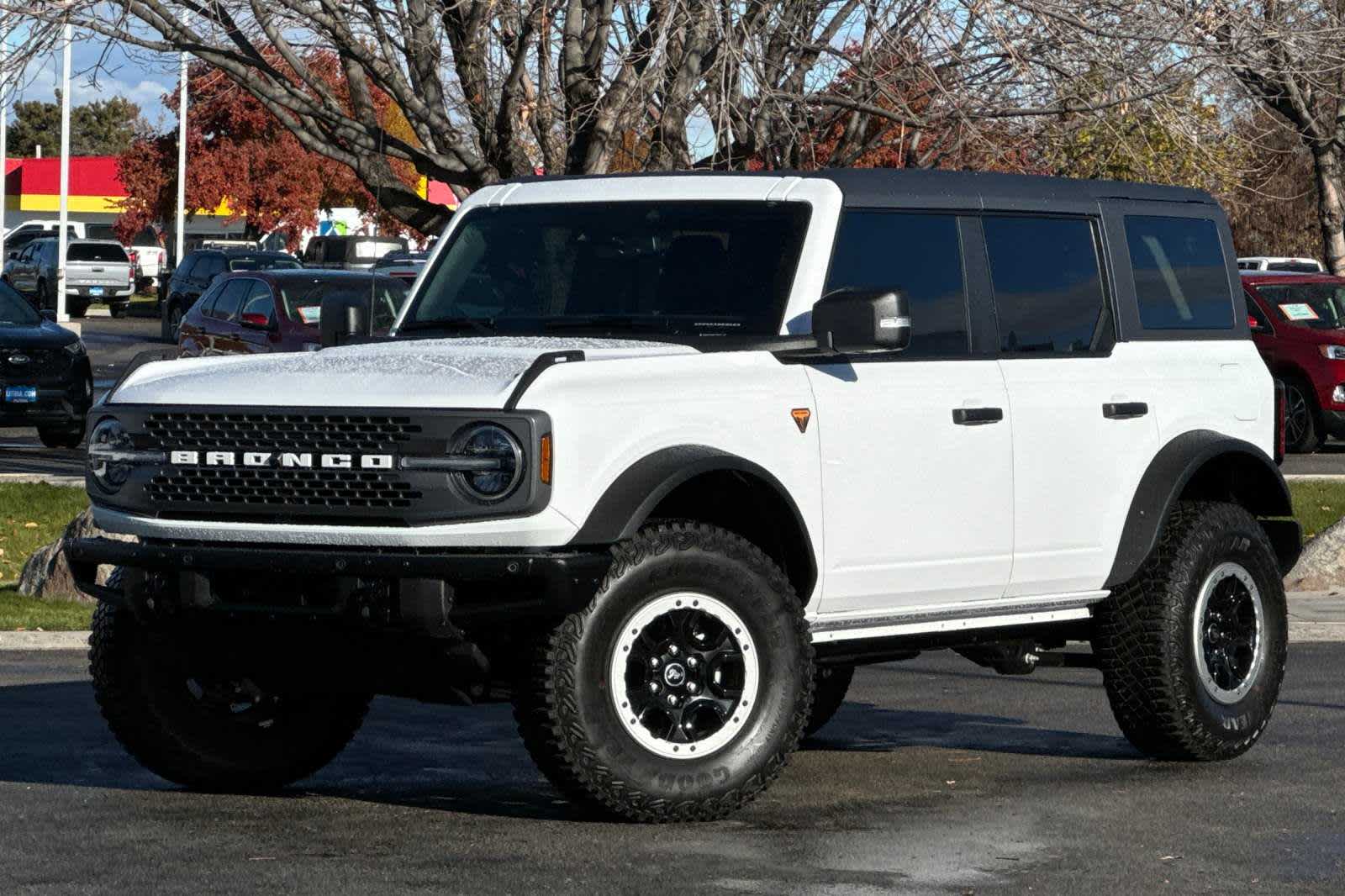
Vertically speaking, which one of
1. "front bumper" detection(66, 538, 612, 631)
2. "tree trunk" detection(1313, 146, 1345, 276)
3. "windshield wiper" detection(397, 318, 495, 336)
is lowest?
"front bumper" detection(66, 538, 612, 631)

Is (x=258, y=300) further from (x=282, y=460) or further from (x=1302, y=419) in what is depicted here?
(x=282, y=460)

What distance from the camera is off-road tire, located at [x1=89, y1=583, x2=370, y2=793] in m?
7.78

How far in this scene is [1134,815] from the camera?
7.66 meters

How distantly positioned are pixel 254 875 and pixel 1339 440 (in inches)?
855

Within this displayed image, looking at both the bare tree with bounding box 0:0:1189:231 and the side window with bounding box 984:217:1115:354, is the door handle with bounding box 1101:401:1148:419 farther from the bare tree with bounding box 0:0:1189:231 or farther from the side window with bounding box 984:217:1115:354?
the bare tree with bounding box 0:0:1189:231

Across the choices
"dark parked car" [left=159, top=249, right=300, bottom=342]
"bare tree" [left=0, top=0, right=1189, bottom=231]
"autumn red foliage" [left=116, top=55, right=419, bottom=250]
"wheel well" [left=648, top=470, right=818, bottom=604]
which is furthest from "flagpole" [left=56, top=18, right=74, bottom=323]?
"wheel well" [left=648, top=470, right=818, bottom=604]

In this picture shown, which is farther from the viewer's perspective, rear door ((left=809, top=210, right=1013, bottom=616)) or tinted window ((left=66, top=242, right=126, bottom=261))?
tinted window ((left=66, top=242, right=126, bottom=261))

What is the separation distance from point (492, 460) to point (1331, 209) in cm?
3387

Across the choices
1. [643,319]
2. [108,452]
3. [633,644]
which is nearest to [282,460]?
[108,452]

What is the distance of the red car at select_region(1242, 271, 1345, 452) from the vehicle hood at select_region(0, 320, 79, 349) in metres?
12.0

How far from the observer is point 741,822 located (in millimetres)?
7395

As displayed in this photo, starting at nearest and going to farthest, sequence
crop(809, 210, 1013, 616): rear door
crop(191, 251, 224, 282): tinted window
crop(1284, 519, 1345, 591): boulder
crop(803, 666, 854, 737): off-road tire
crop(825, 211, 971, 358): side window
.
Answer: crop(809, 210, 1013, 616): rear door → crop(825, 211, 971, 358): side window → crop(803, 666, 854, 737): off-road tire → crop(1284, 519, 1345, 591): boulder → crop(191, 251, 224, 282): tinted window

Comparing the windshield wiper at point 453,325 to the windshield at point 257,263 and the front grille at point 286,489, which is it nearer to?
the front grille at point 286,489

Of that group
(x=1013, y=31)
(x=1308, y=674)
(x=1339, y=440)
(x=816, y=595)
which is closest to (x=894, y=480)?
(x=816, y=595)
